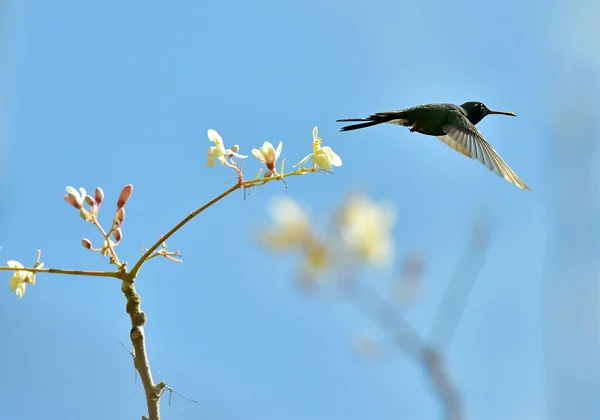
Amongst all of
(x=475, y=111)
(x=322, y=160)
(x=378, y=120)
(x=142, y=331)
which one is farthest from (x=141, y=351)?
(x=475, y=111)

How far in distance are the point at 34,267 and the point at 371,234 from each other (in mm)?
1085

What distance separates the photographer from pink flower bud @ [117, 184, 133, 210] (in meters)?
2.42

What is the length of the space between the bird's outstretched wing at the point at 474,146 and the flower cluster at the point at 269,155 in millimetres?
Answer: 1788

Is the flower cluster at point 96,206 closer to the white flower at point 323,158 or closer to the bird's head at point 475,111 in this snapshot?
the white flower at point 323,158

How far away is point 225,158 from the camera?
269 cm

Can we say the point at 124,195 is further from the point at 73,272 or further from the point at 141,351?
the point at 141,351

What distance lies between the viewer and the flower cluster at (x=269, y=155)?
263cm

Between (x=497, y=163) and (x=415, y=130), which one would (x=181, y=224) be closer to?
(x=497, y=163)

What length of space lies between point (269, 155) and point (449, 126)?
8.50 ft

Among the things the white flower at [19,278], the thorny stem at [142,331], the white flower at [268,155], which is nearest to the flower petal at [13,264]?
the white flower at [19,278]

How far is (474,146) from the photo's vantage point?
4.70 m

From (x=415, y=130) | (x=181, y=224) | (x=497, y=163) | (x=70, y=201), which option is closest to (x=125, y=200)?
(x=70, y=201)

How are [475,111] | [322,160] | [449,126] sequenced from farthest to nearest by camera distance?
[475,111] < [449,126] < [322,160]

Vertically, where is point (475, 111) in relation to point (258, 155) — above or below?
above
